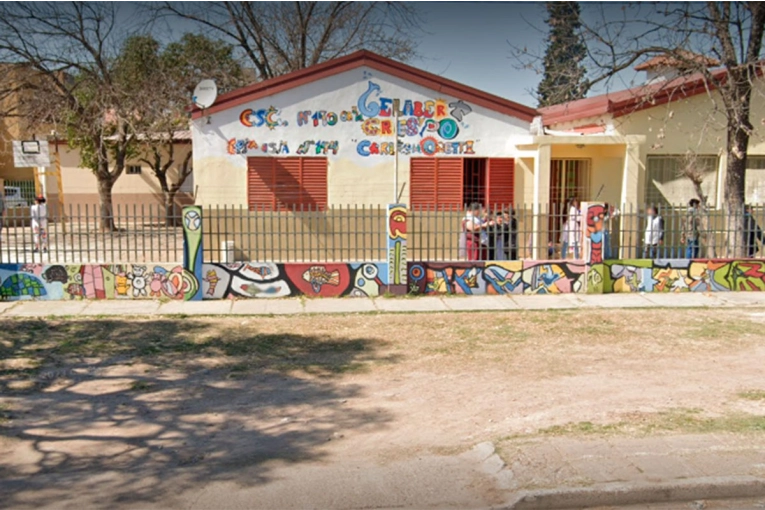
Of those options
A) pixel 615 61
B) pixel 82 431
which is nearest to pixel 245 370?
pixel 82 431

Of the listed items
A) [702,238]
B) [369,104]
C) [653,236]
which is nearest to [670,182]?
[702,238]

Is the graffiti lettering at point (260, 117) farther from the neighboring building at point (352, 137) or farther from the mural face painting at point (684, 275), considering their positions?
the mural face painting at point (684, 275)

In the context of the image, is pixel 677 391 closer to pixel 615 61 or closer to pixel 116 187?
pixel 615 61

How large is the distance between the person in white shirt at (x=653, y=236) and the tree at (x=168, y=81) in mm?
13008

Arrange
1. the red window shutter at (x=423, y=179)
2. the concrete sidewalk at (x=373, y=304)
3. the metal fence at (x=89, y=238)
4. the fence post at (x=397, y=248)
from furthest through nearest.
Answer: the red window shutter at (x=423, y=179) → the fence post at (x=397, y=248) → the metal fence at (x=89, y=238) → the concrete sidewalk at (x=373, y=304)

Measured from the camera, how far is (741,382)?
307 inches

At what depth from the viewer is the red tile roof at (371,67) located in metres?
15.7

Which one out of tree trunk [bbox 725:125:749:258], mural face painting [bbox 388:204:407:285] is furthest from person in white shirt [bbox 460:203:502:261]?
tree trunk [bbox 725:125:749:258]

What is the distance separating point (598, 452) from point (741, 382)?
9.64 feet

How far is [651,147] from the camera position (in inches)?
648

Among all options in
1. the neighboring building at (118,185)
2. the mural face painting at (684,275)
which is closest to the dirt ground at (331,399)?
the mural face painting at (684,275)

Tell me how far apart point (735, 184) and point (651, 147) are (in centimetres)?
225

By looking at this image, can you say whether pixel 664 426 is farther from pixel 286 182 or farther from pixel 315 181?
pixel 286 182

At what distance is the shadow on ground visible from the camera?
5.59m
